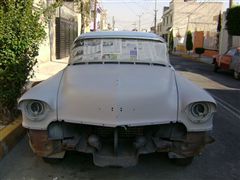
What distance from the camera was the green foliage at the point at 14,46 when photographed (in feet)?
21.2

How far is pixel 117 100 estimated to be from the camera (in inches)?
178

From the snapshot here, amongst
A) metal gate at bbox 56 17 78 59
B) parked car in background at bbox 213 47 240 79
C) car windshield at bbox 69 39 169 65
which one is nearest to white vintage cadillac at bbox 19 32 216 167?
car windshield at bbox 69 39 169 65

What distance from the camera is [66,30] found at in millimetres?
27672

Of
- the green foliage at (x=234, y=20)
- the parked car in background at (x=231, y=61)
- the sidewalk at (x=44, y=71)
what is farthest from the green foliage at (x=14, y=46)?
the green foliage at (x=234, y=20)

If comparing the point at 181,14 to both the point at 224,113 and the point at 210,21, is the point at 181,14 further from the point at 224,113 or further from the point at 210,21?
the point at 224,113

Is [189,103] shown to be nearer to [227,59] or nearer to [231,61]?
[231,61]

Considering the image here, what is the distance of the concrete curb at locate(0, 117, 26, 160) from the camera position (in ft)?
19.1

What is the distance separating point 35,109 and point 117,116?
1046 mm

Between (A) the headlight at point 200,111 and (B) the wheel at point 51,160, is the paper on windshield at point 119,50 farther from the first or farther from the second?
(B) the wheel at point 51,160

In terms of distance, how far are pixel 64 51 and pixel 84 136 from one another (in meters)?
22.0

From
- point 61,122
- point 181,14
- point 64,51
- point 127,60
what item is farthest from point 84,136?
point 181,14

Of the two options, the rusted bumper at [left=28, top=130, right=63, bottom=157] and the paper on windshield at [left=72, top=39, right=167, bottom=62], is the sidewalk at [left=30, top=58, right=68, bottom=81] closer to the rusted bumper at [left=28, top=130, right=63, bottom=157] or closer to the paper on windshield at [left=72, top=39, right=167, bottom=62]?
the paper on windshield at [left=72, top=39, right=167, bottom=62]

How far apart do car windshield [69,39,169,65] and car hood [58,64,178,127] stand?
91 cm

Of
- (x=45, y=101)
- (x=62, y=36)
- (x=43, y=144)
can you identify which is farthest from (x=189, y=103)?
(x=62, y=36)
